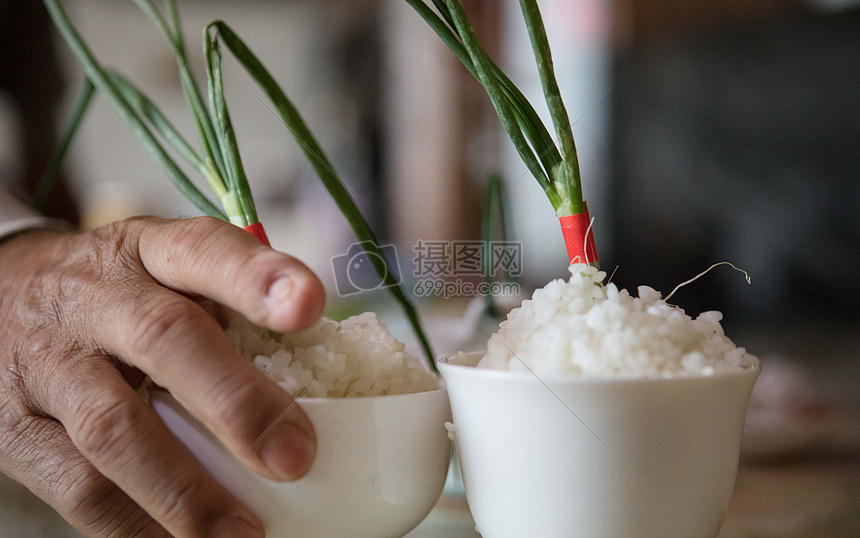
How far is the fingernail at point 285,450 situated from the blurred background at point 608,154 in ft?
0.23

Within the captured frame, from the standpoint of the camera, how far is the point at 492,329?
473mm

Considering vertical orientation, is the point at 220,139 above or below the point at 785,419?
above

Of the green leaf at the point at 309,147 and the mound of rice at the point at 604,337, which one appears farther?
the green leaf at the point at 309,147

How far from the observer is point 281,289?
0.29 meters

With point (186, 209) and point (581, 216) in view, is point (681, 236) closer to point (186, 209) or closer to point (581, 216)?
point (581, 216)

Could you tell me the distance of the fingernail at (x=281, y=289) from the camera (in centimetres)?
28

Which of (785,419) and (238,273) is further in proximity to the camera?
(785,419)

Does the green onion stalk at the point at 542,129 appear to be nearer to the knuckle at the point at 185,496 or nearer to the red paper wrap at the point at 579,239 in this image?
the red paper wrap at the point at 579,239

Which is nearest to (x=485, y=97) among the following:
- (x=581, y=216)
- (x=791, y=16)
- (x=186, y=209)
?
(x=581, y=216)

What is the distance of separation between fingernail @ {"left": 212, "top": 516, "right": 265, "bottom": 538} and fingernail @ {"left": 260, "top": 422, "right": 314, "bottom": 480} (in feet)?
0.10

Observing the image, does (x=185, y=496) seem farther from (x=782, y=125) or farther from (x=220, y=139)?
(x=782, y=125)

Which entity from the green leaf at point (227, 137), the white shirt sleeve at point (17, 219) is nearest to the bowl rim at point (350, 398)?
the green leaf at point (227, 137)

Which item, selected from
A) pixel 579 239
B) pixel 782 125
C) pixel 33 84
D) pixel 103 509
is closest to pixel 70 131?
pixel 103 509

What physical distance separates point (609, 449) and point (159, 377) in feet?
0.67
